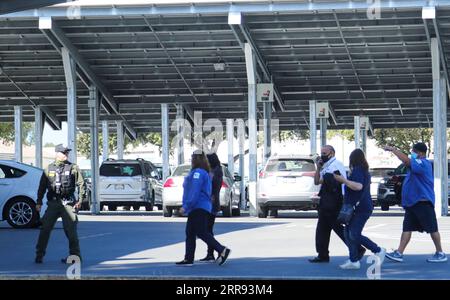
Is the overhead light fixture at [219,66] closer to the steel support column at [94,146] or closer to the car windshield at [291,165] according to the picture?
the steel support column at [94,146]

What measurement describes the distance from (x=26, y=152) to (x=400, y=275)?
91.8 meters

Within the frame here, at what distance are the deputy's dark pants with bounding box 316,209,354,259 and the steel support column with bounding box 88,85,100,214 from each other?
19.4m

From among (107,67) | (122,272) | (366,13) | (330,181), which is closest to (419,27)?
(366,13)

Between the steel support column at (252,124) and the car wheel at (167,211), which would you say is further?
the steel support column at (252,124)

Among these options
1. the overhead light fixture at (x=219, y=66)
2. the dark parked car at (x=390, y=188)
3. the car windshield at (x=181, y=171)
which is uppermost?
the overhead light fixture at (x=219, y=66)

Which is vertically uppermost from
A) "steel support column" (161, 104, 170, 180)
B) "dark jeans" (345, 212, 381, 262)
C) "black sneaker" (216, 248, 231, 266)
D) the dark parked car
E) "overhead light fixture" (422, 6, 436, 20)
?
"overhead light fixture" (422, 6, 436, 20)

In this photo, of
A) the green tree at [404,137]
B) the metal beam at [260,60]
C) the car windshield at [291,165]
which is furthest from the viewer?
the green tree at [404,137]

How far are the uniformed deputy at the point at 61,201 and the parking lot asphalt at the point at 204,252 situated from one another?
39 centimetres

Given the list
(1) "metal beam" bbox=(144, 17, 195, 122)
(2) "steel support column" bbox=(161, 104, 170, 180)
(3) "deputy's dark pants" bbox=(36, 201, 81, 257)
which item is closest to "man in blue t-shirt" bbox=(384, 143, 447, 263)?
(3) "deputy's dark pants" bbox=(36, 201, 81, 257)

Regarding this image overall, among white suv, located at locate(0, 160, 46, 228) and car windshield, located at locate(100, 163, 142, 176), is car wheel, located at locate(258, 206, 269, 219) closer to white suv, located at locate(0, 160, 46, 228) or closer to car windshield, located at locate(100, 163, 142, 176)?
car windshield, located at locate(100, 163, 142, 176)

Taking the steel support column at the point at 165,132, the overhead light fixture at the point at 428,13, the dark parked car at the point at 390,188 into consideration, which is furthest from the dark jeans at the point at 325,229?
the steel support column at the point at 165,132

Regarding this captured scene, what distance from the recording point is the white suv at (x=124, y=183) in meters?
36.7

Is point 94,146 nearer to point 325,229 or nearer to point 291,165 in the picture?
point 291,165

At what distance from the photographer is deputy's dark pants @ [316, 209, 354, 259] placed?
16.6 m
